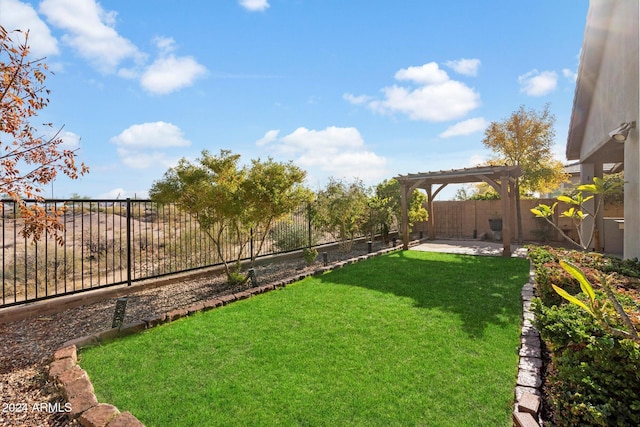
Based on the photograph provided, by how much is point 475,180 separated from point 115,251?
12331 mm

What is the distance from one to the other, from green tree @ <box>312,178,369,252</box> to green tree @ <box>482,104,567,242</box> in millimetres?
7265

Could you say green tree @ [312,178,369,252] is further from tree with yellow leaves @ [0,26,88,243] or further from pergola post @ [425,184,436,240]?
tree with yellow leaves @ [0,26,88,243]

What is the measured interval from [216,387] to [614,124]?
318 inches

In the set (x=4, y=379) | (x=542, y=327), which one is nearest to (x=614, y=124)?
(x=542, y=327)

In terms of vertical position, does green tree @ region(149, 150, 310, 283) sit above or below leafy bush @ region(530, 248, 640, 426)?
above

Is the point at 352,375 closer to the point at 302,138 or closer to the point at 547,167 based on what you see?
the point at 302,138

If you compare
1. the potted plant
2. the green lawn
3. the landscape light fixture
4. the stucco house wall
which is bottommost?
the green lawn

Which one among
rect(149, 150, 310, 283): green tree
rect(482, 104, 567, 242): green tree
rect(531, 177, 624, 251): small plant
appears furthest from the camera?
rect(482, 104, 567, 242): green tree

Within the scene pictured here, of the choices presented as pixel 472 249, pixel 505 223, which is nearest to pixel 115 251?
pixel 472 249

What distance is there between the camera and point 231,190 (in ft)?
18.8

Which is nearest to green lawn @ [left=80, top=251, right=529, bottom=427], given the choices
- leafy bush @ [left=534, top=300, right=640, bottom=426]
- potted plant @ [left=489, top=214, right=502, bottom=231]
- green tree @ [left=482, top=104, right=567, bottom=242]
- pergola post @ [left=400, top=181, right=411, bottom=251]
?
A: leafy bush @ [left=534, top=300, right=640, bottom=426]

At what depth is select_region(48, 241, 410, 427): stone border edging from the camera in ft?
7.43

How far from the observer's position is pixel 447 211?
14.9 metres

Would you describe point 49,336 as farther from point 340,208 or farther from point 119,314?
point 340,208
